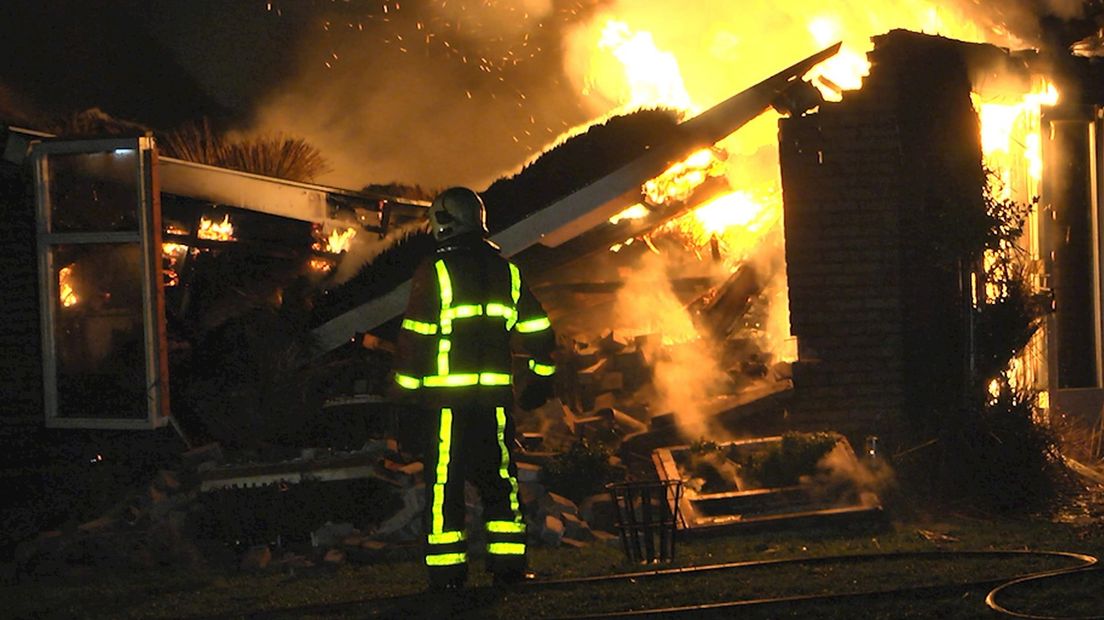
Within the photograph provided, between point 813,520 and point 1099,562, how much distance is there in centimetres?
195

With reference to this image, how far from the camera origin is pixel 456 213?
6.54 metres

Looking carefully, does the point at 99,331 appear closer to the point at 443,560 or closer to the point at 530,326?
the point at 530,326

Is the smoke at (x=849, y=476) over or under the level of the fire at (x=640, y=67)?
under

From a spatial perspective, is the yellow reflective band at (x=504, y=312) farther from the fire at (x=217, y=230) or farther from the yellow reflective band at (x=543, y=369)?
the fire at (x=217, y=230)

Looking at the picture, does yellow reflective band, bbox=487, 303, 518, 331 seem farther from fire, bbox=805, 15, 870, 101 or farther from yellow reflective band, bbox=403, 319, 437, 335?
fire, bbox=805, 15, 870, 101

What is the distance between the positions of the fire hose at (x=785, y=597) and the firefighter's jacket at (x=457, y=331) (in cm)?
104

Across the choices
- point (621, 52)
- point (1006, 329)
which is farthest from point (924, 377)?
point (621, 52)

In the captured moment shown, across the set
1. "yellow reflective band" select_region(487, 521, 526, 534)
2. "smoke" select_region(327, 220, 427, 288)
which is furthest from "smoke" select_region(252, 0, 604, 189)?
"yellow reflective band" select_region(487, 521, 526, 534)

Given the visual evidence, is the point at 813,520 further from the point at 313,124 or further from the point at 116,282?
the point at 313,124

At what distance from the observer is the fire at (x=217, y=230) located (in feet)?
34.0

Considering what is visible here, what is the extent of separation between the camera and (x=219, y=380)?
377 inches

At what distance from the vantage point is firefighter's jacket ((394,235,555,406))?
6.42m

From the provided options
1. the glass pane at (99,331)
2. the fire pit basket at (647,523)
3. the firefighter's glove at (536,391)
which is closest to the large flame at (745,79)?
the fire pit basket at (647,523)

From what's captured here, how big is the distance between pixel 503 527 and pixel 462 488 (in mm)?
293
